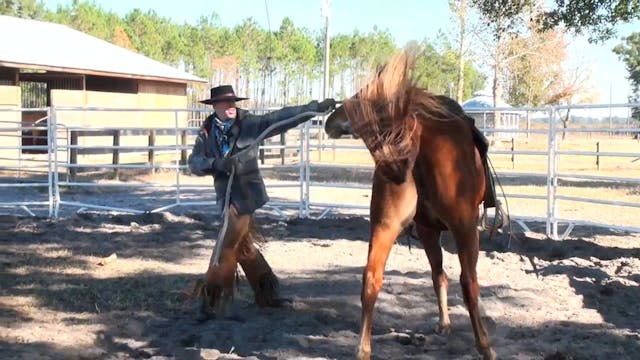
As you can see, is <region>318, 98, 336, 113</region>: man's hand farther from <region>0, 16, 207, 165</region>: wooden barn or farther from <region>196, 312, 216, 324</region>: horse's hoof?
<region>0, 16, 207, 165</region>: wooden barn

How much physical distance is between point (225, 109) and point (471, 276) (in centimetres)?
211

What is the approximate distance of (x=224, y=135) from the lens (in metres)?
5.06

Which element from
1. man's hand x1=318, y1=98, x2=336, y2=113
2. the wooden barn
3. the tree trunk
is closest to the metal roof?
the wooden barn

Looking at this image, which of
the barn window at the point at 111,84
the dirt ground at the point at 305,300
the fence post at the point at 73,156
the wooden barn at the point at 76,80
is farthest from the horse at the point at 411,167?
the barn window at the point at 111,84

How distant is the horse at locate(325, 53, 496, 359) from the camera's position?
3689 millimetres

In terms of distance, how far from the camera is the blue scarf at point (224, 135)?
505 cm

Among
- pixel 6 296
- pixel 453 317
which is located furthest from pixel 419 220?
pixel 6 296

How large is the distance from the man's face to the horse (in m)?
1.19

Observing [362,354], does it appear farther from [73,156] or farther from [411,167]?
[73,156]

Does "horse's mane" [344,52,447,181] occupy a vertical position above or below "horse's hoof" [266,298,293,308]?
above

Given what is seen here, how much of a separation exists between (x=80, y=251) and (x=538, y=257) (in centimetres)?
512

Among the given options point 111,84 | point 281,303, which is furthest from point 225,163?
point 111,84

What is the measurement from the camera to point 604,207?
12086 millimetres

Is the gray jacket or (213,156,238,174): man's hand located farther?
the gray jacket
